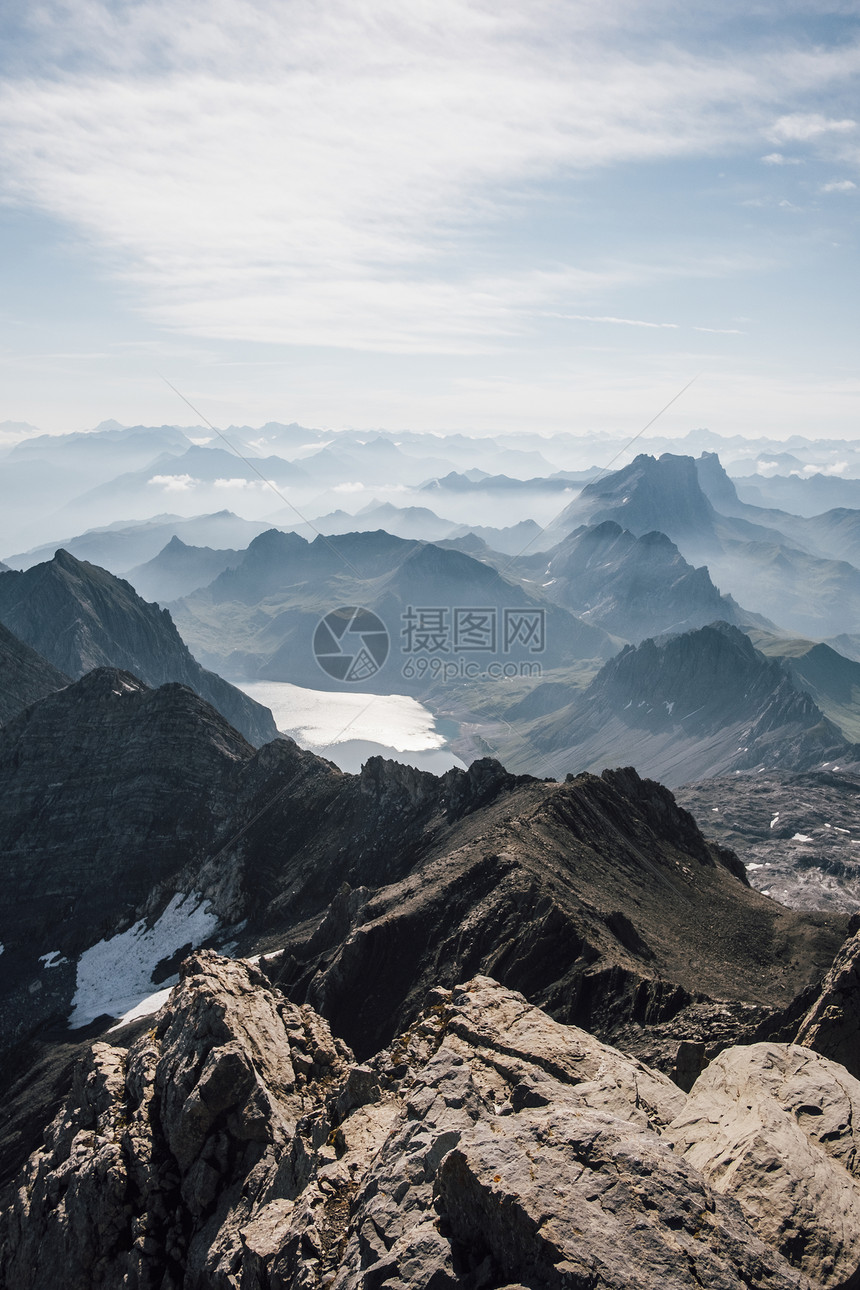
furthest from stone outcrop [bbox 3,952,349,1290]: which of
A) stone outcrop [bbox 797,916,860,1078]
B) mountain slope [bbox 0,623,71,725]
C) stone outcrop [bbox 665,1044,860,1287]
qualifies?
mountain slope [bbox 0,623,71,725]

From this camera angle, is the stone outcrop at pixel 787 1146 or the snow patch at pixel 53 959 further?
the snow patch at pixel 53 959

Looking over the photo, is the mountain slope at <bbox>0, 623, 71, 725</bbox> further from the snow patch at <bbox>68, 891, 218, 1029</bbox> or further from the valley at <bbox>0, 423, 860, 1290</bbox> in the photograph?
the snow patch at <bbox>68, 891, 218, 1029</bbox>

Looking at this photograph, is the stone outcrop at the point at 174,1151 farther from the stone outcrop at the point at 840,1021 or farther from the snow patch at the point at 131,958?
the snow patch at the point at 131,958

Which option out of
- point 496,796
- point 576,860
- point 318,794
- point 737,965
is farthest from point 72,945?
point 737,965

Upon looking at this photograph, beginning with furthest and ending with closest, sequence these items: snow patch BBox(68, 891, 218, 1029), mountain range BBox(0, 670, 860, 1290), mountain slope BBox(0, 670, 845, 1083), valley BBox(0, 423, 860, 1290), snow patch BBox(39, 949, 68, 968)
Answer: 1. snow patch BBox(39, 949, 68, 968)
2. snow patch BBox(68, 891, 218, 1029)
3. mountain slope BBox(0, 670, 845, 1083)
4. valley BBox(0, 423, 860, 1290)
5. mountain range BBox(0, 670, 860, 1290)

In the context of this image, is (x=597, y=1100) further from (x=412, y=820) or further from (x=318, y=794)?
(x=318, y=794)

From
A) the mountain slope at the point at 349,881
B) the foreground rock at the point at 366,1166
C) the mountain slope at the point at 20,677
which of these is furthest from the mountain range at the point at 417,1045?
the mountain slope at the point at 20,677
